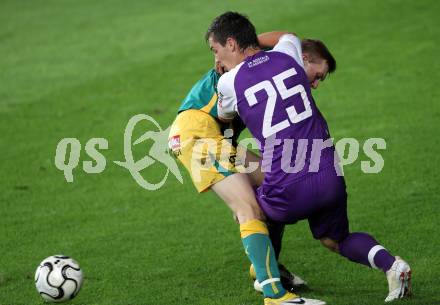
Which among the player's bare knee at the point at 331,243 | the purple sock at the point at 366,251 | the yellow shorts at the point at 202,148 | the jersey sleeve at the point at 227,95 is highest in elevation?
the jersey sleeve at the point at 227,95

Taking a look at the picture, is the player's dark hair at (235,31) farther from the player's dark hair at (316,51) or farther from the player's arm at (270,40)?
the player's dark hair at (316,51)

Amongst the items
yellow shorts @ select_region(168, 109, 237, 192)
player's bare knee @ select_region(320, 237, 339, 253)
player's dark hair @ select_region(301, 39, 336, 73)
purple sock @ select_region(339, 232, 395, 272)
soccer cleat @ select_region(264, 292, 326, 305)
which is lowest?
soccer cleat @ select_region(264, 292, 326, 305)

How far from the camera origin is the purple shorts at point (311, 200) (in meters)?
5.48

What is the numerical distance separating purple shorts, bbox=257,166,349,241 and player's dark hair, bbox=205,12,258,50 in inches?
37.2

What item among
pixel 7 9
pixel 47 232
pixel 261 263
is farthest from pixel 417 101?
pixel 7 9

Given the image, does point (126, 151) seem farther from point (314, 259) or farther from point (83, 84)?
point (314, 259)

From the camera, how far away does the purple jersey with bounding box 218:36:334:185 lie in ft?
17.9

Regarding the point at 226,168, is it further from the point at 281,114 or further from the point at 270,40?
the point at 270,40

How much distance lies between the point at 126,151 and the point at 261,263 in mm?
4869

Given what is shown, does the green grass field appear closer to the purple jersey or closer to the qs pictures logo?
the qs pictures logo

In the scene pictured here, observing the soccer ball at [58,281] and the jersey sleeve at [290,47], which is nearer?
the jersey sleeve at [290,47]

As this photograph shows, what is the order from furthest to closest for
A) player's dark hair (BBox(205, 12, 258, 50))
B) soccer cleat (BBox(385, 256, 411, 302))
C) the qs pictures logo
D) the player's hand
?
the qs pictures logo, the player's hand, player's dark hair (BBox(205, 12, 258, 50)), soccer cleat (BBox(385, 256, 411, 302))

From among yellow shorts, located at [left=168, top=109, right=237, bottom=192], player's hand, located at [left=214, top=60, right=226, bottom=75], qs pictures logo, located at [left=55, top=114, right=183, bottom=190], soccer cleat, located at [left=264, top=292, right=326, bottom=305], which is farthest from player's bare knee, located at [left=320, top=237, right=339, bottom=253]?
qs pictures logo, located at [left=55, top=114, right=183, bottom=190]

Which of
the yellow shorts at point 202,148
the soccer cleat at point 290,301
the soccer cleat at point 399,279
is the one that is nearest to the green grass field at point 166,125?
the soccer cleat at point 399,279
